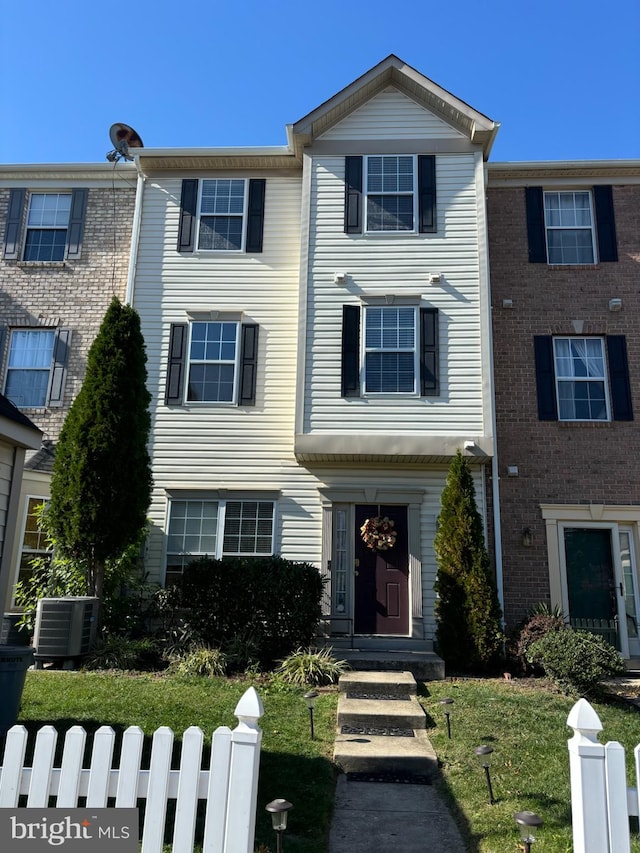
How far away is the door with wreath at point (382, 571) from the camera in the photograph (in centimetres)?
1047

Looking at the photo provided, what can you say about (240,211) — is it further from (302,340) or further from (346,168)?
(302,340)

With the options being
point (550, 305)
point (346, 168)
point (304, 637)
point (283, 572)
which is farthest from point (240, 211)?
point (304, 637)

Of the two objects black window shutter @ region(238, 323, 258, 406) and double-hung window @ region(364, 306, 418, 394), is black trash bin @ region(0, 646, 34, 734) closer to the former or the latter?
black window shutter @ region(238, 323, 258, 406)

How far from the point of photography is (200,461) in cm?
1139

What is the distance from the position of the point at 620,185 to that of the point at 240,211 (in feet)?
23.4

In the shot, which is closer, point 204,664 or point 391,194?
point 204,664

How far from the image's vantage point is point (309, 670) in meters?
8.23

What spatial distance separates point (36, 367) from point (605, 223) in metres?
10.9

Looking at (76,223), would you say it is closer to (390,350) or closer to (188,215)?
(188,215)

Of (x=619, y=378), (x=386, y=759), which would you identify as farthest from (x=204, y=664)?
(x=619, y=378)

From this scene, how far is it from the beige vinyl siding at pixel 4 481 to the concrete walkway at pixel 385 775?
355cm

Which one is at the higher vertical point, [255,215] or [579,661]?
[255,215]

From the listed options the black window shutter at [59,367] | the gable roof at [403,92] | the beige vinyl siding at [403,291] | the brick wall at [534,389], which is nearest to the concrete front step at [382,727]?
the brick wall at [534,389]

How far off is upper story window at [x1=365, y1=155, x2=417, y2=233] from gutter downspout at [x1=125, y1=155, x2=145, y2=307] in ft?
14.1
